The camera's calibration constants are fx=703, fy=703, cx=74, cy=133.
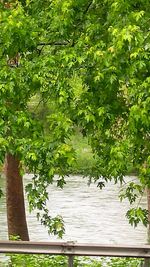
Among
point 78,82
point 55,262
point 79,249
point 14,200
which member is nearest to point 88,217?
point 14,200

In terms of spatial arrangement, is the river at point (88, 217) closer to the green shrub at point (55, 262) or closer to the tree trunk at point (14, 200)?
the tree trunk at point (14, 200)

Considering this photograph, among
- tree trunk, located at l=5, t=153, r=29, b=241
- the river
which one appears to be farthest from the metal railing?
the river

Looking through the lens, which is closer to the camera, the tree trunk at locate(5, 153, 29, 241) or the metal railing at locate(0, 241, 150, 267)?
the metal railing at locate(0, 241, 150, 267)

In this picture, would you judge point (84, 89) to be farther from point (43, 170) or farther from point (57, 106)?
point (43, 170)

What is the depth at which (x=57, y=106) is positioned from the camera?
10992 mm

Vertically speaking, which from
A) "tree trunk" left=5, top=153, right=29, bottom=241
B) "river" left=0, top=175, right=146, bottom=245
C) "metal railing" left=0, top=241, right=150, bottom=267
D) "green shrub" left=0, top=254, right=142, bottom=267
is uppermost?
"metal railing" left=0, top=241, right=150, bottom=267

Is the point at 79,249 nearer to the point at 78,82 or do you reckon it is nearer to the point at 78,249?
the point at 78,249

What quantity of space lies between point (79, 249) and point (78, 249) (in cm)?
1

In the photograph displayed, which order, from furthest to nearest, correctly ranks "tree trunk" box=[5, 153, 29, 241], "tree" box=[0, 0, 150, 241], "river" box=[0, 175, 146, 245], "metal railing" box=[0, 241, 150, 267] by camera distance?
"river" box=[0, 175, 146, 245] → "tree trunk" box=[5, 153, 29, 241] → "tree" box=[0, 0, 150, 241] → "metal railing" box=[0, 241, 150, 267]

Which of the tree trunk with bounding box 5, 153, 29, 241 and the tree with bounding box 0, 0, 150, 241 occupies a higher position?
the tree with bounding box 0, 0, 150, 241

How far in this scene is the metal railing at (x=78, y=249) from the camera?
7.17 meters

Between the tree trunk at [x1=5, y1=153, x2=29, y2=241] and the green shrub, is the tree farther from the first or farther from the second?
the tree trunk at [x1=5, y1=153, x2=29, y2=241]

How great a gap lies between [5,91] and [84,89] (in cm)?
139

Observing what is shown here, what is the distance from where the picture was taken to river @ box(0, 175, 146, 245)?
2306 cm
